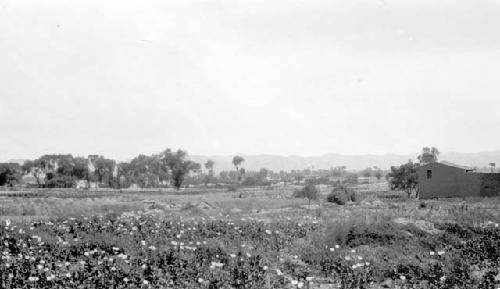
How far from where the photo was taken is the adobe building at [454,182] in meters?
45.4

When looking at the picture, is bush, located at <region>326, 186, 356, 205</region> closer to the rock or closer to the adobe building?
the adobe building

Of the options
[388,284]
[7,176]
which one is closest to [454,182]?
[388,284]

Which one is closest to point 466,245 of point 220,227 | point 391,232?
point 391,232

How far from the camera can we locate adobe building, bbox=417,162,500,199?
149ft

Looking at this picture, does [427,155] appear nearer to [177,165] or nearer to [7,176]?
[177,165]

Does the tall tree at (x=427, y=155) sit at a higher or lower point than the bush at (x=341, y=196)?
higher

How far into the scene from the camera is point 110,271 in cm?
791

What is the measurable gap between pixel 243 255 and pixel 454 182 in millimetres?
42713

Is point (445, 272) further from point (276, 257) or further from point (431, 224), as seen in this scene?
point (431, 224)

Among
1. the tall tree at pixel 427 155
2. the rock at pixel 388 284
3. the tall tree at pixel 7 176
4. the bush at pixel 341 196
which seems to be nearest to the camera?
the rock at pixel 388 284

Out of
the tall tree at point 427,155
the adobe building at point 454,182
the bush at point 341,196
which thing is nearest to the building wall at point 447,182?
the adobe building at point 454,182

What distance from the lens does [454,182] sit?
48.0m

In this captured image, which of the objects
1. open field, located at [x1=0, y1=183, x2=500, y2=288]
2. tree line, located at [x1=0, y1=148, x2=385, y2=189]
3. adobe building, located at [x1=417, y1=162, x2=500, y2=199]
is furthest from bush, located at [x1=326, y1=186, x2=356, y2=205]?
tree line, located at [x1=0, y1=148, x2=385, y2=189]

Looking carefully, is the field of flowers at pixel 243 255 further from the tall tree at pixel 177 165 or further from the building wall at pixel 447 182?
the tall tree at pixel 177 165
